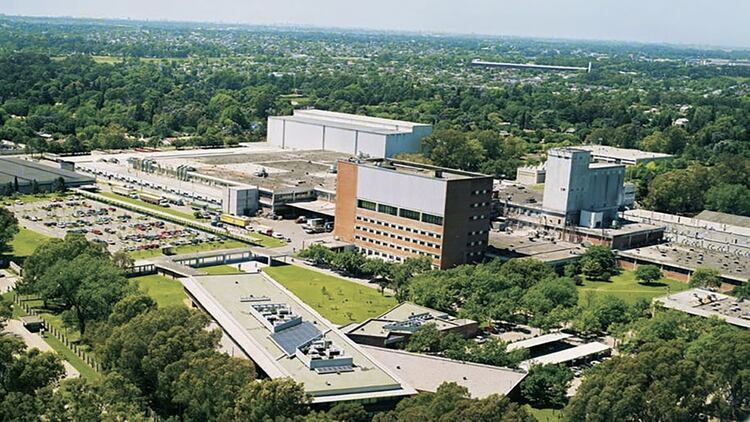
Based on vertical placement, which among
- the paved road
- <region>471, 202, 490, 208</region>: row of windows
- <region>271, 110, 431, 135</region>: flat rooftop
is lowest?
the paved road

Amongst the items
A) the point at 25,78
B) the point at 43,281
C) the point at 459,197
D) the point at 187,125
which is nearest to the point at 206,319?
the point at 43,281

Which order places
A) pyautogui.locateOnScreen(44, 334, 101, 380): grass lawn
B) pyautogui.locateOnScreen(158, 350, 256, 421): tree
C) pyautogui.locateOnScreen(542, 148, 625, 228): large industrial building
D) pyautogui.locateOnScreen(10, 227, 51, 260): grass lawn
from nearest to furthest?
pyautogui.locateOnScreen(158, 350, 256, 421): tree, pyautogui.locateOnScreen(44, 334, 101, 380): grass lawn, pyautogui.locateOnScreen(10, 227, 51, 260): grass lawn, pyautogui.locateOnScreen(542, 148, 625, 228): large industrial building

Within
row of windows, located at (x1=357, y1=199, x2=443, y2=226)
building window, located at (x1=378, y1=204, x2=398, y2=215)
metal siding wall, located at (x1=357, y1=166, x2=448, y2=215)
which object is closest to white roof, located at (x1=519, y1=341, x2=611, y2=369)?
row of windows, located at (x1=357, y1=199, x2=443, y2=226)

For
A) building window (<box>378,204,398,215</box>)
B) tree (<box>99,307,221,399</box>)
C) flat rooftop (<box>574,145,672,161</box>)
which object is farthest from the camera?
flat rooftop (<box>574,145,672,161</box>)

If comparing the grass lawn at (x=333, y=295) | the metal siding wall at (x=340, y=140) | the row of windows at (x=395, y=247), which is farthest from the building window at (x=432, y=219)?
the metal siding wall at (x=340, y=140)

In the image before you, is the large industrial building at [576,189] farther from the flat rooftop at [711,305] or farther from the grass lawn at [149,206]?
the grass lawn at [149,206]

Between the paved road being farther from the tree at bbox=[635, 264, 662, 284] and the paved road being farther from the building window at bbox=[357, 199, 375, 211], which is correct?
the tree at bbox=[635, 264, 662, 284]

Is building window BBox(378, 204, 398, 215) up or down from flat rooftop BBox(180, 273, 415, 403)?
up
